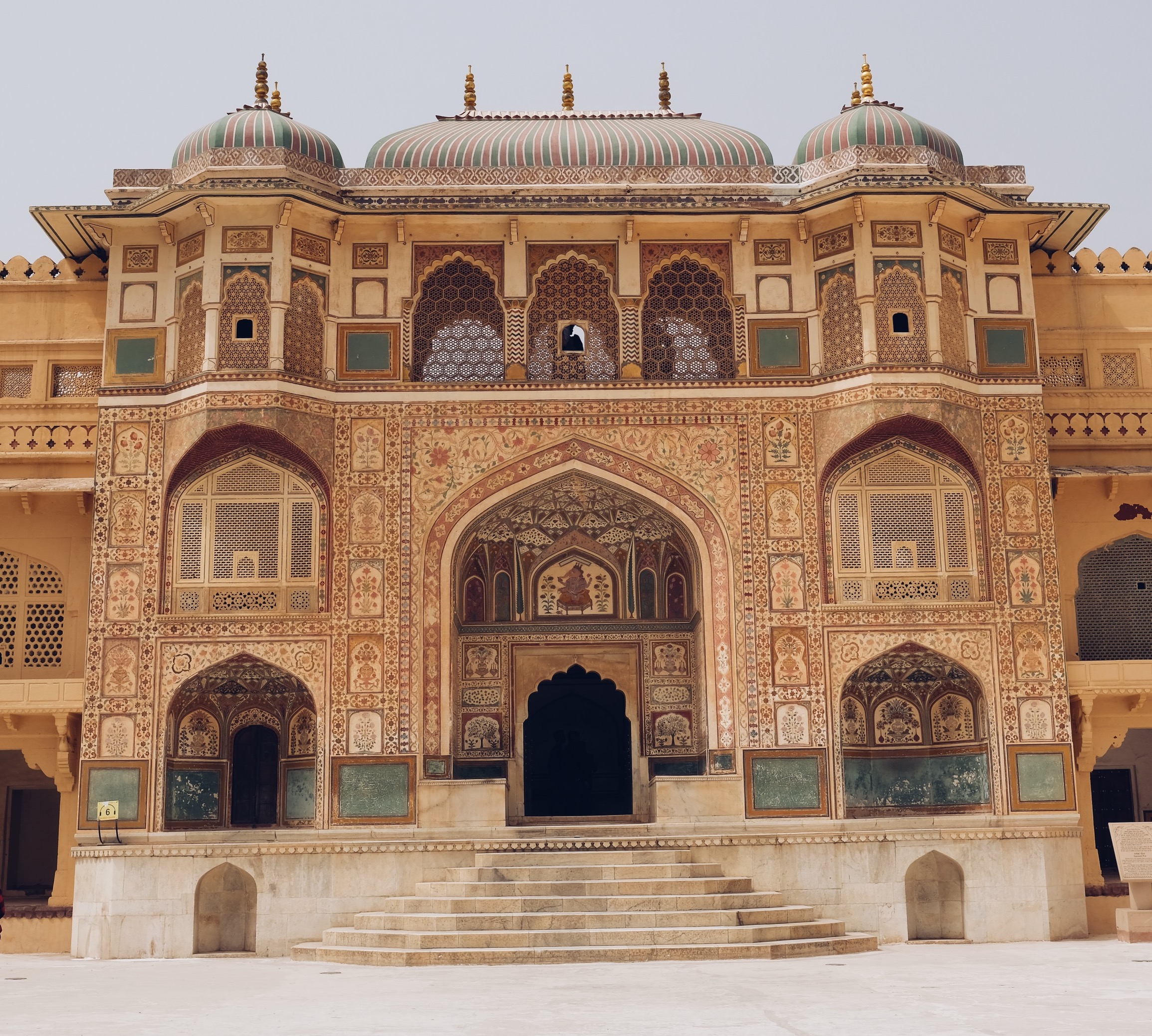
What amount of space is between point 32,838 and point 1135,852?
41.4 ft

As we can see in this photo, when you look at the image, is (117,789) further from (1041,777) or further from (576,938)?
(1041,777)

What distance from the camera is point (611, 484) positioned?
15547 millimetres

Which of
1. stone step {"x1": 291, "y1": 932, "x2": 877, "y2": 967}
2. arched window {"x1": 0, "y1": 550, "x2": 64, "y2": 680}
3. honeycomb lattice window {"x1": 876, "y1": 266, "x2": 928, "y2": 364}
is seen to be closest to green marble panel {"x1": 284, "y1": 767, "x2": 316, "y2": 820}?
arched window {"x1": 0, "y1": 550, "x2": 64, "y2": 680}

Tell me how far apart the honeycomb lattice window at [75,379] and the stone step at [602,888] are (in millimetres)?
6918

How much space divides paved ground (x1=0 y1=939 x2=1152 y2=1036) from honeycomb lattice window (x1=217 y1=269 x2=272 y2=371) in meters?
5.84

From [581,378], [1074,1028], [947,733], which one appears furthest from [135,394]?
[1074,1028]

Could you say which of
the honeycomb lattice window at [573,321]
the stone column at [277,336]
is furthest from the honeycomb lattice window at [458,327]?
the stone column at [277,336]

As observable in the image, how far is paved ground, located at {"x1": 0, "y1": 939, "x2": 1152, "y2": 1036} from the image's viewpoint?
8164mm

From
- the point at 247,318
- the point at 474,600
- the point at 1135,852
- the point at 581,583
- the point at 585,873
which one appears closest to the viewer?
the point at 1135,852

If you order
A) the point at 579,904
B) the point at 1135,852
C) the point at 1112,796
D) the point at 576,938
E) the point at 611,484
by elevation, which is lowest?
the point at 576,938

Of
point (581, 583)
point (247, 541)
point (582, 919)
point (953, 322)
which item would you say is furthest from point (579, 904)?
point (953, 322)

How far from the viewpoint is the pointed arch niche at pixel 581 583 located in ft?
50.5

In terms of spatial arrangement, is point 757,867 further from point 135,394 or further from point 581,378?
point 135,394

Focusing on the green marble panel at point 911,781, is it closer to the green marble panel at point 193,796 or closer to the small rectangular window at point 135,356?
the green marble panel at point 193,796
